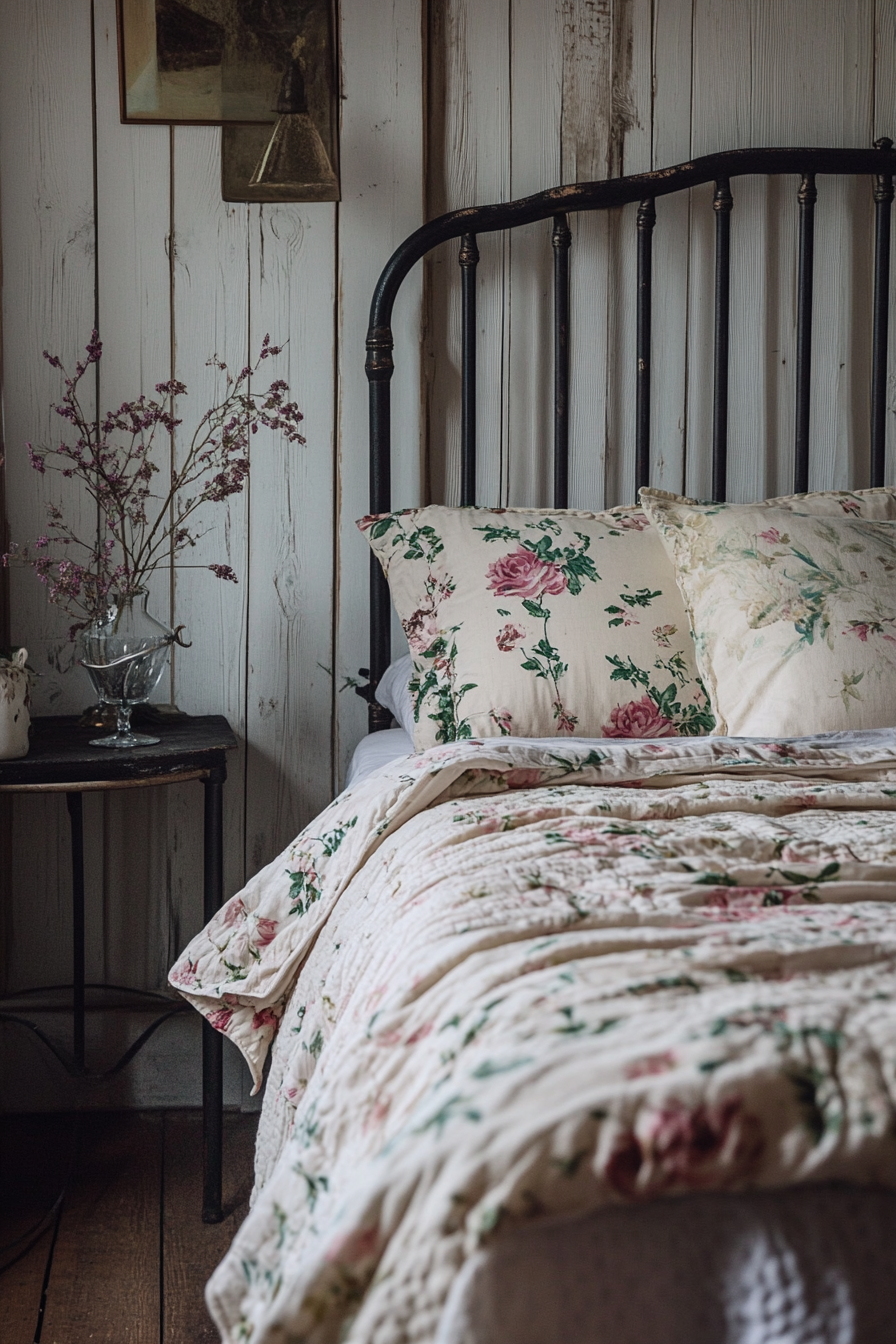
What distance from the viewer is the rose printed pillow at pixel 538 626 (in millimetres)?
1487

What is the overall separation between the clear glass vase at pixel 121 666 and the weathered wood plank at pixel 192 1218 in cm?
69

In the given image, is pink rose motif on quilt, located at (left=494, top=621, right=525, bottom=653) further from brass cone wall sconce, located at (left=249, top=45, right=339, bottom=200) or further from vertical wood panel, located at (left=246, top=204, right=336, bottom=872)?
brass cone wall sconce, located at (left=249, top=45, right=339, bottom=200)

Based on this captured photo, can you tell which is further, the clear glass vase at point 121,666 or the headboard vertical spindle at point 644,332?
the headboard vertical spindle at point 644,332

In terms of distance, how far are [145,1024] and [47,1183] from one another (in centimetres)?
32

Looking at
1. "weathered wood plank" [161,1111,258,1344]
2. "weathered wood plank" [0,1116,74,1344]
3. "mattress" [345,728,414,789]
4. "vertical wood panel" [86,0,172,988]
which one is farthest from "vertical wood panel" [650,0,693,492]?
"weathered wood plank" [0,1116,74,1344]

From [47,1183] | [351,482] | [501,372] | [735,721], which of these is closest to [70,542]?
[351,482]

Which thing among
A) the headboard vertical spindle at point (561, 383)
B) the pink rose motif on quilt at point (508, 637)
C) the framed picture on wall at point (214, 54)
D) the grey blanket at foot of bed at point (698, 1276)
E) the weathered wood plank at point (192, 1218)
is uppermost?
the framed picture on wall at point (214, 54)

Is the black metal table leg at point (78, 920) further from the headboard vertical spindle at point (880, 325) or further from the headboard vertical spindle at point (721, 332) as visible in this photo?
the headboard vertical spindle at point (880, 325)

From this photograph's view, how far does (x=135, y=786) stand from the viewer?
1.52m

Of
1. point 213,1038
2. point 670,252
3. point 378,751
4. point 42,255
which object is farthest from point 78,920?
point 670,252

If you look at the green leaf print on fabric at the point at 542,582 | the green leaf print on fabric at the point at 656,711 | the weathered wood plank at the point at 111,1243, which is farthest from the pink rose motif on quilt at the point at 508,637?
the weathered wood plank at the point at 111,1243

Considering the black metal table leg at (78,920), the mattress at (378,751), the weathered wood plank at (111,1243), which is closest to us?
the weathered wood plank at (111,1243)

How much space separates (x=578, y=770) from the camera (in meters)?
1.17

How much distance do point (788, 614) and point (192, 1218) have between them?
121cm
